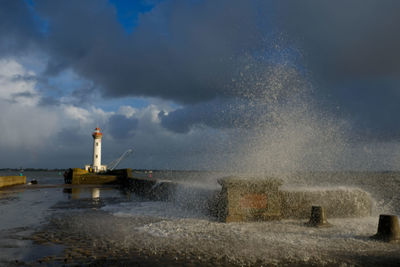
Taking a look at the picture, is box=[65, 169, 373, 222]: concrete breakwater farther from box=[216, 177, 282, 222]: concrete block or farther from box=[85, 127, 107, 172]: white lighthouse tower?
box=[85, 127, 107, 172]: white lighthouse tower

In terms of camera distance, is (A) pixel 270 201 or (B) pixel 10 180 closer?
(A) pixel 270 201

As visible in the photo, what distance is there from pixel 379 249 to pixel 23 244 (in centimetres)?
659

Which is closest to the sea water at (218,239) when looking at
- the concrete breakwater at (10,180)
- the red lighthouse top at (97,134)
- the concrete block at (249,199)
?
the concrete block at (249,199)

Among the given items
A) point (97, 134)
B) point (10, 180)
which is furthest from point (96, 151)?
point (10, 180)

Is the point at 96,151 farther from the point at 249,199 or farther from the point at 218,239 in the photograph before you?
the point at 218,239

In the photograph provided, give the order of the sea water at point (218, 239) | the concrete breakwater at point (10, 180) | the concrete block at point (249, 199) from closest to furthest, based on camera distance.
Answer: the sea water at point (218, 239), the concrete block at point (249, 199), the concrete breakwater at point (10, 180)

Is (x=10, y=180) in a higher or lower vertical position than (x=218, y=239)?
lower

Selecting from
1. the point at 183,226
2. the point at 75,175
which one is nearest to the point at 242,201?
→ the point at 183,226

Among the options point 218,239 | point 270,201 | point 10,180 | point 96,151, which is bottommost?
point 10,180

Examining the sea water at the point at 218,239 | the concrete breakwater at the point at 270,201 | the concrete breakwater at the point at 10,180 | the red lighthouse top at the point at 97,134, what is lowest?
the concrete breakwater at the point at 10,180

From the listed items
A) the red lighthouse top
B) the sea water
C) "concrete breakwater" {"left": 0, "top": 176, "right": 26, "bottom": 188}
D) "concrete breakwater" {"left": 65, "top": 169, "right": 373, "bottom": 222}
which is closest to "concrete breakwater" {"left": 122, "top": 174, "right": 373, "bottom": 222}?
"concrete breakwater" {"left": 65, "top": 169, "right": 373, "bottom": 222}

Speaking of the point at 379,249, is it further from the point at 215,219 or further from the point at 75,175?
the point at 75,175

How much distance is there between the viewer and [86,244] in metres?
5.44

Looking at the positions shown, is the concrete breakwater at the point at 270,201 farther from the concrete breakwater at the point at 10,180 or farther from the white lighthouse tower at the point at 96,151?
the white lighthouse tower at the point at 96,151
